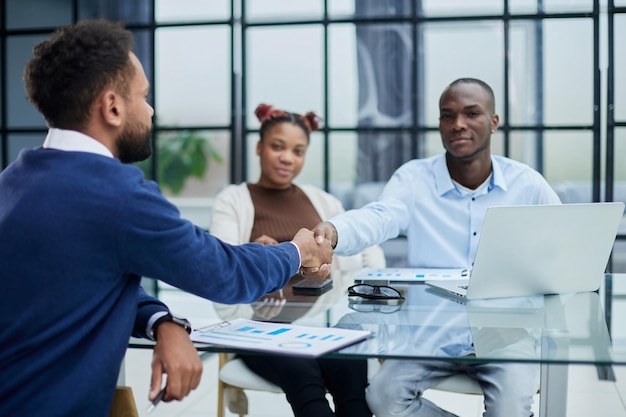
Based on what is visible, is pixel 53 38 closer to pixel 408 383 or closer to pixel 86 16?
pixel 408 383

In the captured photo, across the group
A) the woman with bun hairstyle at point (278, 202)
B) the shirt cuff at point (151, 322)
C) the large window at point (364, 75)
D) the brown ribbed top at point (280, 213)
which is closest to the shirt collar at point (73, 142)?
the shirt cuff at point (151, 322)

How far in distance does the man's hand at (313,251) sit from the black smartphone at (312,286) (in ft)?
0.32

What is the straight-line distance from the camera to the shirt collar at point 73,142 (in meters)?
1.42

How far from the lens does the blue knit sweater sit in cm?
133

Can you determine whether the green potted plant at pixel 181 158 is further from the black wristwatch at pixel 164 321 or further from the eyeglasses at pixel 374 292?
the black wristwatch at pixel 164 321

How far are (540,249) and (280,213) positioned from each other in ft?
4.75

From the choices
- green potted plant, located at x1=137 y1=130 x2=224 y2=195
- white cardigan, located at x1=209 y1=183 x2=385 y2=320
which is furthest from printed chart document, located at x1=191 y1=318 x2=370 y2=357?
green potted plant, located at x1=137 y1=130 x2=224 y2=195

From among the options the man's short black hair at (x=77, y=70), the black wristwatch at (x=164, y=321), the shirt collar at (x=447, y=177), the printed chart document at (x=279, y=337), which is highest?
the man's short black hair at (x=77, y=70)

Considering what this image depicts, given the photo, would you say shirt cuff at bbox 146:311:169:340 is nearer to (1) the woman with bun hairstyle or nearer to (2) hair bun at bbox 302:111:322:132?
(1) the woman with bun hairstyle

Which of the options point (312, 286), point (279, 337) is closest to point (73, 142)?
point (279, 337)

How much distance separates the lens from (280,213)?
10.4ft

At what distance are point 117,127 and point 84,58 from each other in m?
0.14

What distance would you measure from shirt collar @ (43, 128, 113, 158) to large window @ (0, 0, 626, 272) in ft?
8.38

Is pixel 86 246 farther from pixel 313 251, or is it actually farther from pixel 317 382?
pixel 317 382
